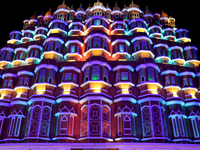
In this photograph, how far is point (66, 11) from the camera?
5297cm

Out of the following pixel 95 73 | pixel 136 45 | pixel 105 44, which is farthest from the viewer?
pixel 136 45

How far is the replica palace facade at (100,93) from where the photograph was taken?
29.8 m

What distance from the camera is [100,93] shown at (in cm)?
3152

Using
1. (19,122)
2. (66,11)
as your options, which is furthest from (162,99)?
(66,11)

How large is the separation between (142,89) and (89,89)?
908 cm

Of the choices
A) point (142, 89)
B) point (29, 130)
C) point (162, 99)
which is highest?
point (142, 89)

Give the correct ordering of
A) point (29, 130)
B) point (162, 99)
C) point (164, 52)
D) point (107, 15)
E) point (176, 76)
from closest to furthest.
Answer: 1. point (29, 130)
2. point (162, 99)
3. point (176, 76)
4. point (164, 52)
5. point (107, 15)

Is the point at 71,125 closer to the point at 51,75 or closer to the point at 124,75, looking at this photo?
the point at 51,75

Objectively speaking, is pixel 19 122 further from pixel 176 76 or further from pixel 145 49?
pixel 176 76

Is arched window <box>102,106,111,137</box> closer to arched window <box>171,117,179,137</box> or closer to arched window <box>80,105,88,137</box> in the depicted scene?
arched window <box>80,105,88,137</box>

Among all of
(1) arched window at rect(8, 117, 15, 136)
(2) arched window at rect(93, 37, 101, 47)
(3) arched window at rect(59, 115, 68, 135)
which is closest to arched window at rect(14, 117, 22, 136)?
(1) arched window at rect(8, 117, 15, 136)

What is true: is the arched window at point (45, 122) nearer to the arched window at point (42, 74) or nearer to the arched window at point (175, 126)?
the arched window at point (42, 74)

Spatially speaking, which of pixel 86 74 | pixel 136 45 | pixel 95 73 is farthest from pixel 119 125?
pixel 136 45

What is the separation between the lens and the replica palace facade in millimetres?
29750
